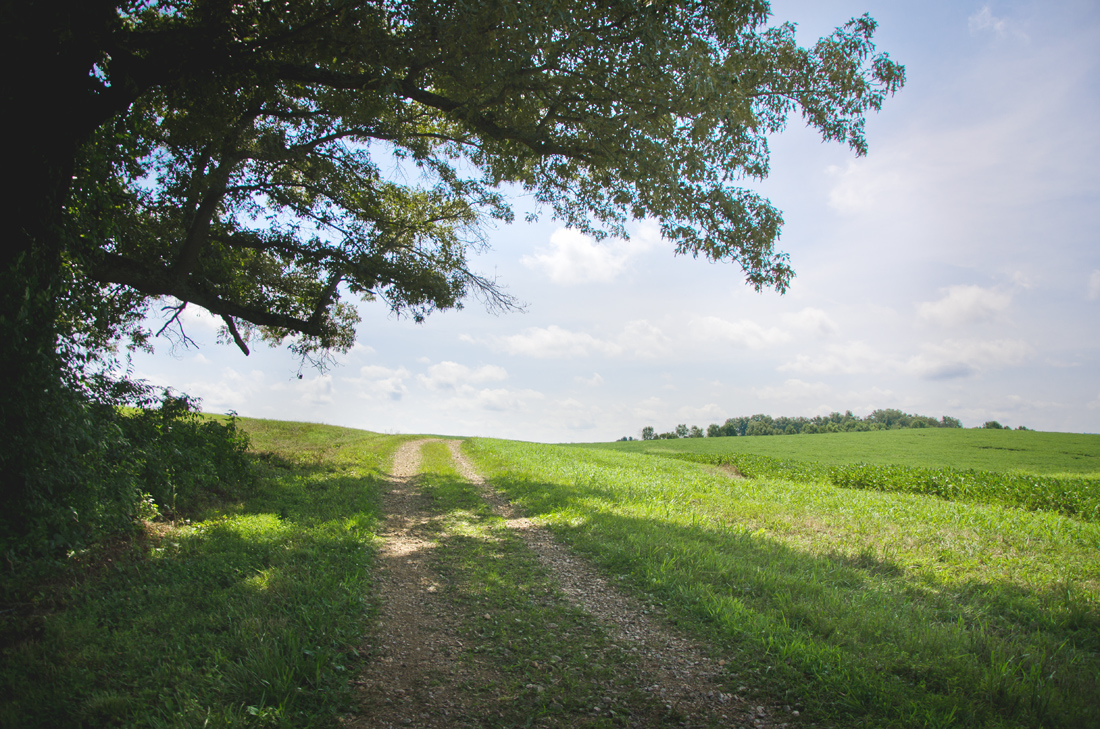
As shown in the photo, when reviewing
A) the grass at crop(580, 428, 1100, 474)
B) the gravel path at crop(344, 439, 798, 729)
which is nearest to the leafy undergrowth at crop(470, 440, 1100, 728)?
the gravel path at crop(344, 439, 798, 729)

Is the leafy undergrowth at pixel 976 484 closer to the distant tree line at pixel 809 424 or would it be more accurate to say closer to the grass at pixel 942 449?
the grass at pixel 942 449

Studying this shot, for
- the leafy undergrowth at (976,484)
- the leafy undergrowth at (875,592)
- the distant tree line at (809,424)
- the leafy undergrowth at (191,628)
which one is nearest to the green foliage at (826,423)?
the distant tree line at (809,424)

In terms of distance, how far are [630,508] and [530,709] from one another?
6.58 metres

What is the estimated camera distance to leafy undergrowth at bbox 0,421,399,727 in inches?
147

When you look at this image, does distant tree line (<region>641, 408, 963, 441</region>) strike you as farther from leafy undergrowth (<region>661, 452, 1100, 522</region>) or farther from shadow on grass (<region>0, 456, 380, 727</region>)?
shadow on grass (<region>0, 456, 380, 727</region>)

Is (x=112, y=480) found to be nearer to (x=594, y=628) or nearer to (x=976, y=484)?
(x=594, y=628)

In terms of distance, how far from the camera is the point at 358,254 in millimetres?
14680

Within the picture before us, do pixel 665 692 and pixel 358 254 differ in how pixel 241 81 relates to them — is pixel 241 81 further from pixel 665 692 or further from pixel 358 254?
pixel 665 692

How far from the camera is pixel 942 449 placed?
116 ft

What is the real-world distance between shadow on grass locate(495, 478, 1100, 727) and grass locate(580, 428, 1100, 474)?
27470 millimetres

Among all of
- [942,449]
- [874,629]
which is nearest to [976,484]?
[874,629]

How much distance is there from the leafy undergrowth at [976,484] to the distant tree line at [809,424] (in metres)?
43.1

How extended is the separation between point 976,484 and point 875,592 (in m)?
15.3

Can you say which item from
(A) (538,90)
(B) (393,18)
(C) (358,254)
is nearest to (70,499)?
(B) (393,18)
